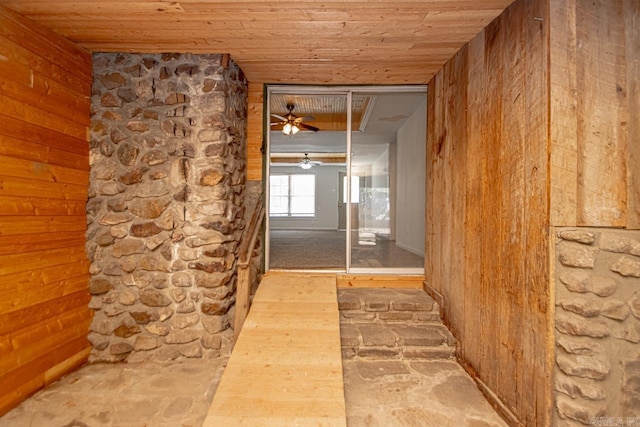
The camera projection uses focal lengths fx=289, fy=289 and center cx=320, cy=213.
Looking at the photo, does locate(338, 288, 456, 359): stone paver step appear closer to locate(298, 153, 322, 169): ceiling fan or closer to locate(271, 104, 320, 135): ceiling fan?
locate(271, 104, 320, 135): ceiling fan

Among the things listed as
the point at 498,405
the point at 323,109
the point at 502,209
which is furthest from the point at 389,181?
the point at 498,405

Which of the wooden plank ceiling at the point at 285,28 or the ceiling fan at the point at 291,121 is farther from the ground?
the ceiling fan at the point at 291,121

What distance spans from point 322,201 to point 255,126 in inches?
318

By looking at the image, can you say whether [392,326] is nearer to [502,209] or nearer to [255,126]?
[502,209]

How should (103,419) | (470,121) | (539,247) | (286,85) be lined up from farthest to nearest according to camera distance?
(286,85) → (470,121) → (103,419) → (539,247)

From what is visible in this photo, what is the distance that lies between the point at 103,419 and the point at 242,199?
1.99m

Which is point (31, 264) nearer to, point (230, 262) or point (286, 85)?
point (230, 262)

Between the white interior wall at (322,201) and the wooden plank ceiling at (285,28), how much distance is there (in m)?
8.22

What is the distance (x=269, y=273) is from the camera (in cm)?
333

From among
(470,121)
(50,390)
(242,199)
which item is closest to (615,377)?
(470,121)

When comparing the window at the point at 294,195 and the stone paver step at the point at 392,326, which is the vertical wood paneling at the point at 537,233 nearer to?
the stone paver step at the point at 392,326

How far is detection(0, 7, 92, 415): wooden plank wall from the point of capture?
77.8 inches

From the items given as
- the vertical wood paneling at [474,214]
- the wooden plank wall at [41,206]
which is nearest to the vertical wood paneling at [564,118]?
the vertical wood paneling at [474,214]

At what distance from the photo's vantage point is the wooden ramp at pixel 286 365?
1729 millimetres
